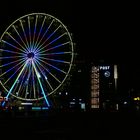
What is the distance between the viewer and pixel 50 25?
1259 inches

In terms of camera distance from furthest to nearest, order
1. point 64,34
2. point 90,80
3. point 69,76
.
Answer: point 90,80 < point 64,34 < point 69,76

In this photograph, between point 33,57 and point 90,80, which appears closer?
point 33,57

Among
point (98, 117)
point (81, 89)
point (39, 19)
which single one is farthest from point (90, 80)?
point (98, 117)

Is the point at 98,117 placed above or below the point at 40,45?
below

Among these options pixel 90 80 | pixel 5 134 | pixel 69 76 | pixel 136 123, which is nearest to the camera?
pixel 5 134

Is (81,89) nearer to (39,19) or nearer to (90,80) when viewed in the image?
(90,80)

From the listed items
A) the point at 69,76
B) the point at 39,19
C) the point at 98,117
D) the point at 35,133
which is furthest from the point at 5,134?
the point at 39,19

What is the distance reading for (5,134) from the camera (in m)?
15.0

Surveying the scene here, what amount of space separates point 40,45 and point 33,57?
128 centimetres

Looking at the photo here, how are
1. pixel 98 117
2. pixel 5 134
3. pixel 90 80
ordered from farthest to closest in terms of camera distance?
pixel 90 80
pixel 98 117
pixel 5 134

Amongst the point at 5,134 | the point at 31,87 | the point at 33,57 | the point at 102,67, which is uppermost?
the point at 102,67

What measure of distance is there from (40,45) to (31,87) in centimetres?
358

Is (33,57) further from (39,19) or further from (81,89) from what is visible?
(81,89)

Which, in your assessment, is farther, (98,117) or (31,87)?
(31,87)
